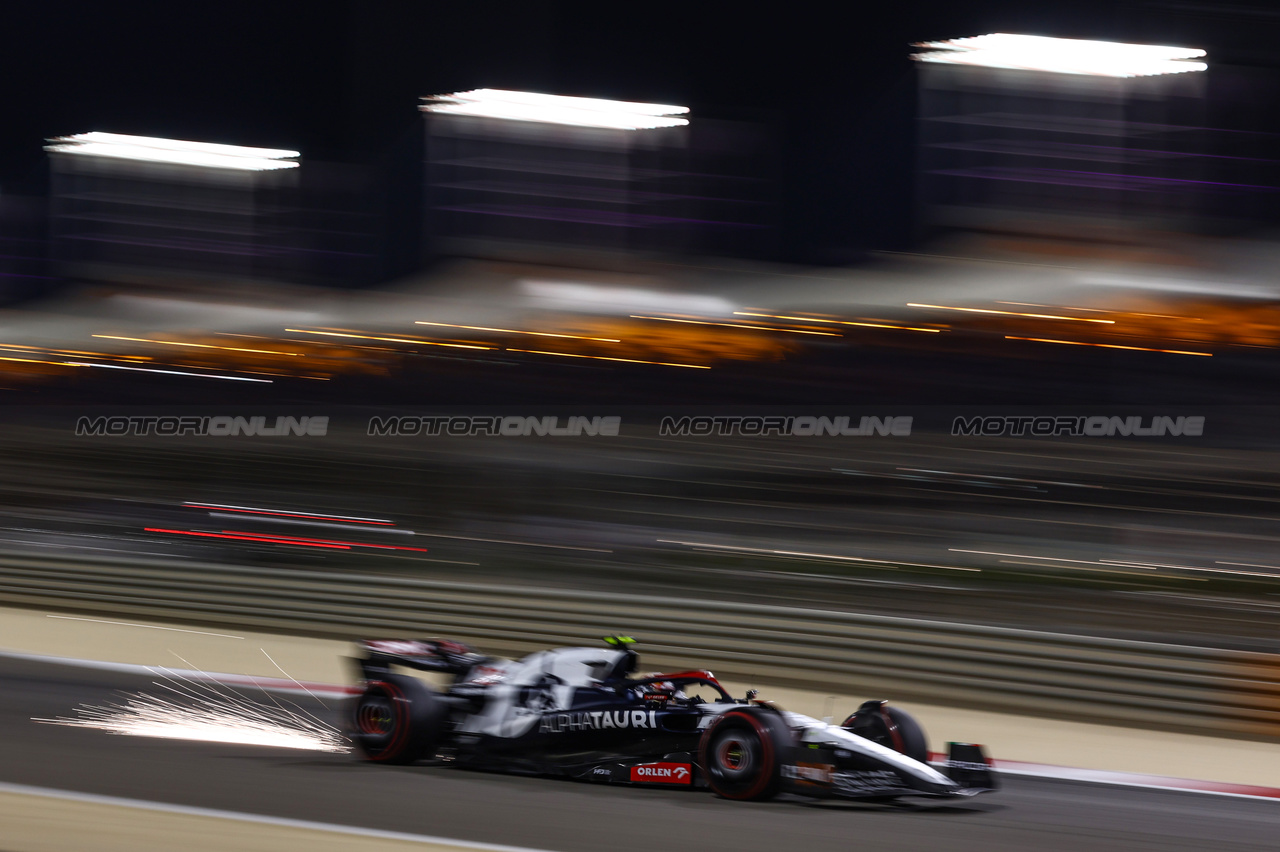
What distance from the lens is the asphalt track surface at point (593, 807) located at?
5344 mm

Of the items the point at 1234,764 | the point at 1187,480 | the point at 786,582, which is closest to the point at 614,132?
the point at 786,582

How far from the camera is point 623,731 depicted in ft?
20.2

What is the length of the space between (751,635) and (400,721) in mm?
4649

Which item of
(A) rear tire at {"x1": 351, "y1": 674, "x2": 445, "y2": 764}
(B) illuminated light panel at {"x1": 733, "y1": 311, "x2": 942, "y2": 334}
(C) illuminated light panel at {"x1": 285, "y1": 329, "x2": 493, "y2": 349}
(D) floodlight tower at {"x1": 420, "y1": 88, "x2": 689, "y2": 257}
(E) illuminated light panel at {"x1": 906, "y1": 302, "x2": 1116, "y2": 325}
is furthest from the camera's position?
(C) illuminated light panel at {"x1": 285, "y1": 329, "x2": 493, "y2": 349}

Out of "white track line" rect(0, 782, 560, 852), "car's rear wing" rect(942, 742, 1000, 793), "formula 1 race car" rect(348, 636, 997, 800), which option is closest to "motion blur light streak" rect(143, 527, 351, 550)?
"formula 1 race car" rect(348, 636, 997, 800)

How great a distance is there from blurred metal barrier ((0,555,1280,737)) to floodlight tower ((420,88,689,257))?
177 inches

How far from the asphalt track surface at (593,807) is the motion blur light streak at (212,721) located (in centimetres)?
30

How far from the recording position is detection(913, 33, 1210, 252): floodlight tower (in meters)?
12.0

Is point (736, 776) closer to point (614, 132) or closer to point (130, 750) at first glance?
point (130, 750)

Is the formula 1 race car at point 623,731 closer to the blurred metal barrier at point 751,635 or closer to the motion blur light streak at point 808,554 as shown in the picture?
the blurred metal barrier at point 751,635

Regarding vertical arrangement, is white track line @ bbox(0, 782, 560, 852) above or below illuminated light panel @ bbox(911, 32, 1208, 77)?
below

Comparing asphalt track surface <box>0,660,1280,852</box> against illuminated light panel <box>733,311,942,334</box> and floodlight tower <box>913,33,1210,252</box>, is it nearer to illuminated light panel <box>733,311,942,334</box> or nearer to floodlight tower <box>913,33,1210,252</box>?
floodlight tower <box>913,33,1210,252</box>

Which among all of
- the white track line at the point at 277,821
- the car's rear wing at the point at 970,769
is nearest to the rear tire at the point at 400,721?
the white track line at the point at 277,821

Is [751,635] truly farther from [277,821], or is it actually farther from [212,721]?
[277,821]
